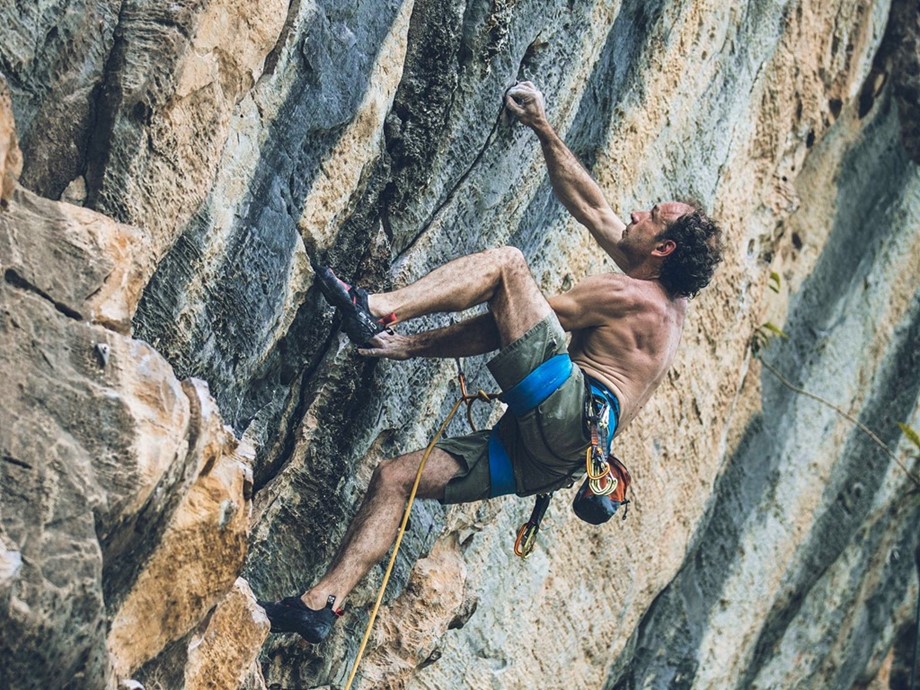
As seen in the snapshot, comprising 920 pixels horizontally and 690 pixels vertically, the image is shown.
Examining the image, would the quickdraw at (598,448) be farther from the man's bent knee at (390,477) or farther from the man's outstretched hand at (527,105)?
the man's outstretched hand at (527,105)

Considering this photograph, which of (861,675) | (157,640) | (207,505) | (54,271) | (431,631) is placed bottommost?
(861,675)

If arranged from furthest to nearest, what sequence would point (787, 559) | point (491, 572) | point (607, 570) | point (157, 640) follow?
point (787, 559), point (607, 570), point (491, 572), point (157, 640)

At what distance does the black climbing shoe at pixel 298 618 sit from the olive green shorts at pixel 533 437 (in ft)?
2.62

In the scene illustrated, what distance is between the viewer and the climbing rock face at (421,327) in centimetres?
463

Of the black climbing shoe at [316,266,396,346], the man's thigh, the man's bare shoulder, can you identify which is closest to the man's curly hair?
the man's bare shoulder

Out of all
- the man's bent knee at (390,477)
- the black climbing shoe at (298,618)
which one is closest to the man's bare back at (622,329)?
the man's bent knee at (390,477)

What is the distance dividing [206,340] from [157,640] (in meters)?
1.32

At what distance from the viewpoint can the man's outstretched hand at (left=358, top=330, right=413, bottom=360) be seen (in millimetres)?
6227

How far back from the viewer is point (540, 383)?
605cm

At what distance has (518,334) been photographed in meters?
5.99

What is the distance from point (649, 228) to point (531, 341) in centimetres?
94

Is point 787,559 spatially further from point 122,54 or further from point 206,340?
point 122,54

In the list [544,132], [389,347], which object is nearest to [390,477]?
[389,347]

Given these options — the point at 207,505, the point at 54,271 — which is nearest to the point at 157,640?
the point at 207,505
